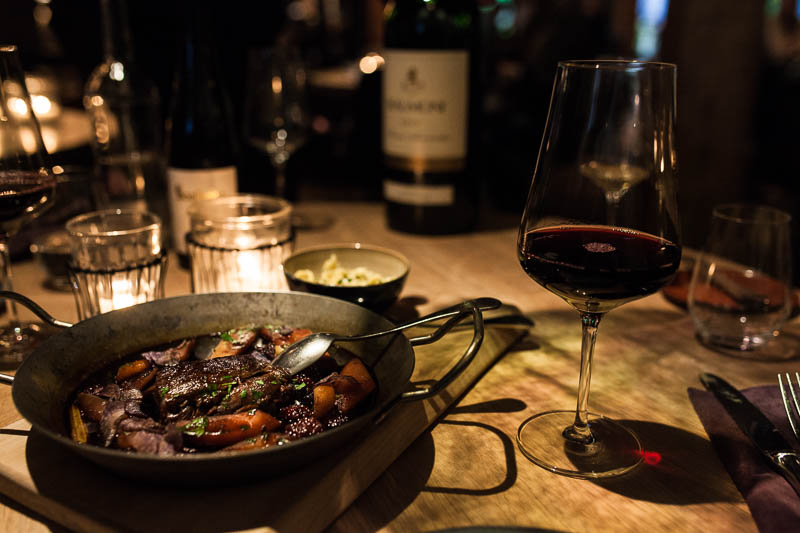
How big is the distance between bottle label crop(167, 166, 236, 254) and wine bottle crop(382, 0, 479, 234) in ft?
1.64

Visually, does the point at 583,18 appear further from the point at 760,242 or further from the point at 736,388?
the point at 736,388

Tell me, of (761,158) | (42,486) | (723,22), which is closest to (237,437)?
(42,486)

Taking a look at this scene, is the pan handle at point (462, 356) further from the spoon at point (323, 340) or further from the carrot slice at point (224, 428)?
the carrot slice at point (224, 428)

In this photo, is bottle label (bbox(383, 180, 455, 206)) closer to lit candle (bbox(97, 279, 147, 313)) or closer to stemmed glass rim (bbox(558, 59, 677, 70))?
lit candle (bbox(97, 279, 147, 313))

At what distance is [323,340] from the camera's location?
84 cm

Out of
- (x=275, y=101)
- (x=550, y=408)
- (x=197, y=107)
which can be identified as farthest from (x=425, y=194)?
(x=550, y=408)

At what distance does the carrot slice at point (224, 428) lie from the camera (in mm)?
682

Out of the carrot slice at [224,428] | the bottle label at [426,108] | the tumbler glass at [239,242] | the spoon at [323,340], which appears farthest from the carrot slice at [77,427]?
the bottle label at [426,108]

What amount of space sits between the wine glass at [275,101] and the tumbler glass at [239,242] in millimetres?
415

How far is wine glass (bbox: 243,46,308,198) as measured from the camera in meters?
1.61

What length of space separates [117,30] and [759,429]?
1.61 meters

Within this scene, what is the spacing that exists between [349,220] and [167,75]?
2.06 feet

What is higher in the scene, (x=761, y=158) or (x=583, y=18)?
(x=583, y=18)

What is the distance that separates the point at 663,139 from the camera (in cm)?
74
